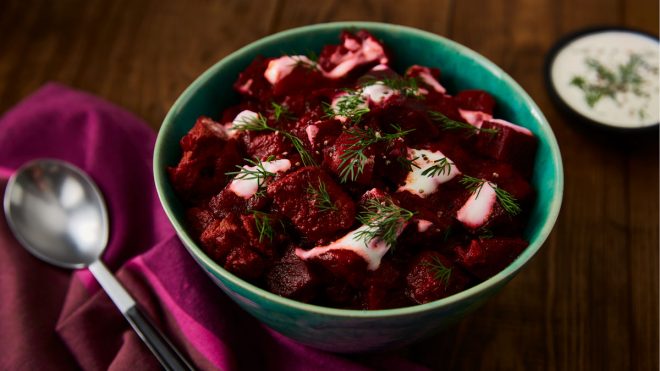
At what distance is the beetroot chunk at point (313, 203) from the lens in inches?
77.5

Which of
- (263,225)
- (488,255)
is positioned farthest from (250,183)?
(488,255)

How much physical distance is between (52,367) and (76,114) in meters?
1.17

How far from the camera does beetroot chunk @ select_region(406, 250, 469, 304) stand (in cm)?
194

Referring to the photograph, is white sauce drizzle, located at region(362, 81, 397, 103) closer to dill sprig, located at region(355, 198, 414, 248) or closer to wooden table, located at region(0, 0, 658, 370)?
dill sprig, located at region(355, 198, 414, 248)

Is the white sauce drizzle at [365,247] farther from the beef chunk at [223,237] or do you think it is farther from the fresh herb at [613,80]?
the fresh herb at [613,80]

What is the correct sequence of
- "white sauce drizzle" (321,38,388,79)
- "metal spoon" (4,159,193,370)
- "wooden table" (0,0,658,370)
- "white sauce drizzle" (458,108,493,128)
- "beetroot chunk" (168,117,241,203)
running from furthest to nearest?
"metal spoon" (4,159,193,370) < "wooden table" (0,0,658,370) < "white sauce drizzle" (321,38,388,79) < "white sauce drizzle" (458,108,493,128) < "beetroot chunk" (168,117,241,203)

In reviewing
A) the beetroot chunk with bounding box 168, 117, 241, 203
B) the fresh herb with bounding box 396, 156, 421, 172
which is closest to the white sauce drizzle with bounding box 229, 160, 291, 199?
the beetroot chunk with bounding box 168, 117, 241, 203

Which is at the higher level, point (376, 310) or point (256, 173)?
point (256, 173)

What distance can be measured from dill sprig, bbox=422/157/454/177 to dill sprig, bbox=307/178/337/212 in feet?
1.07

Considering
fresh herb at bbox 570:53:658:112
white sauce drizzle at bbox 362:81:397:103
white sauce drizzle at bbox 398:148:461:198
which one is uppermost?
white sauce drizzle at bbox 362:81:397:103

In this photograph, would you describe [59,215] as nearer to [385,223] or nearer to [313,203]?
[313,203]

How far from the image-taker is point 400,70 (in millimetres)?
2730

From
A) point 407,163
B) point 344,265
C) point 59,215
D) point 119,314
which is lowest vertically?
point 119,314

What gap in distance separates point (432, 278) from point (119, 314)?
1281mm
